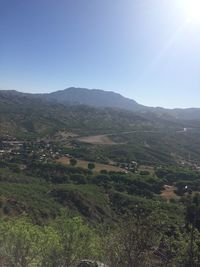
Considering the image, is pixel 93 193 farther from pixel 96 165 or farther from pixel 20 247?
pixel 20 247

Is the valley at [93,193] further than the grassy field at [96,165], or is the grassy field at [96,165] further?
the grassy field at [96,165]

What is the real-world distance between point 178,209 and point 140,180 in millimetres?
24086

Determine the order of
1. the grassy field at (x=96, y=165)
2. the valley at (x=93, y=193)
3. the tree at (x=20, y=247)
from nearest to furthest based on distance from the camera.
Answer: the valley at (x=93, y=193)
the tree at (x=20, y=247)
the grassy field at (x=96, y=165)

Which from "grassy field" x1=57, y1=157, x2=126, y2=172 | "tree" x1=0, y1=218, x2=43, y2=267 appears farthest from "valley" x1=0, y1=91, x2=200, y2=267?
"grassy field" x1=57, y1=157, x2=126, y2=172

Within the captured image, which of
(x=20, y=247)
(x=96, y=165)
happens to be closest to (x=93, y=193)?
(x=96, y=165)

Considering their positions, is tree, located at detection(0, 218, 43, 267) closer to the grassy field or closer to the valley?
the valley

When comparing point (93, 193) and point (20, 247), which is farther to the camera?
point (93, 193)

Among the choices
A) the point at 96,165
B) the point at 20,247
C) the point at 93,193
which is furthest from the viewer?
the point at 96,165

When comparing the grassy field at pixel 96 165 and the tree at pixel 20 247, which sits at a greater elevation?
the tree at pixel 20 247

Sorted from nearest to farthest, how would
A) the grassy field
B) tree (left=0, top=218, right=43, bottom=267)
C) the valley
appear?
1. the valley
2. tree (left=0, top=218, right=43, bottom=267)
3. the grassy field

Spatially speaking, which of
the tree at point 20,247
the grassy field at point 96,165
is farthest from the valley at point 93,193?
the grassy field at point 96,165

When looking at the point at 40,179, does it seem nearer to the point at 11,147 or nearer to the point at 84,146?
the point at 11,147

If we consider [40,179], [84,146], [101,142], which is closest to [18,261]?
[40,179]

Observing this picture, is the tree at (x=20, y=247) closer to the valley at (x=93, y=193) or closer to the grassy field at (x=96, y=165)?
the valley at (x=93, y=193)
